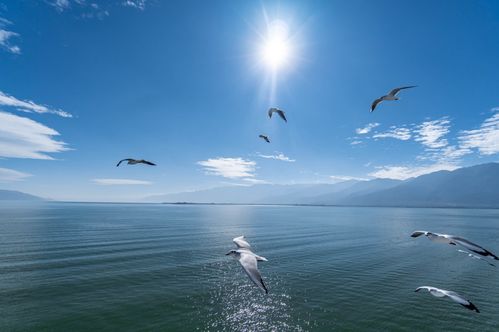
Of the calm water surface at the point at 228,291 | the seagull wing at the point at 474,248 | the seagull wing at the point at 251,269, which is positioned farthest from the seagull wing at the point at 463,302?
the calm water surface at the point at 228,291

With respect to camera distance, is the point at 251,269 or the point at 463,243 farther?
the point at 463,243

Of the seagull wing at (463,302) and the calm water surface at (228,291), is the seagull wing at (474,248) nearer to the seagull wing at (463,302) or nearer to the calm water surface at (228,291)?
the seagull wing at (463,302)

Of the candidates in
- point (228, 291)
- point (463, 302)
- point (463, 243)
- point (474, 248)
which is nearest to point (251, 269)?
point (474, 248)

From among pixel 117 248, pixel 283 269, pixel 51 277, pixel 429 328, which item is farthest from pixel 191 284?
pixel 117 248

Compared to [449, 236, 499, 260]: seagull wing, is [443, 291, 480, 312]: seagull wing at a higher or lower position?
lower

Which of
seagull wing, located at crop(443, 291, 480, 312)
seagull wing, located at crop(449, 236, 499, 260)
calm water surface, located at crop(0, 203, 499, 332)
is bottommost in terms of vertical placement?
calm water surface, located at crop(0, 203, 499, 332)

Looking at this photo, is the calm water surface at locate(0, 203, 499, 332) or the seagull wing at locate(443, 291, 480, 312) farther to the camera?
the calm water surface at locate(0, 203, 499, 332)

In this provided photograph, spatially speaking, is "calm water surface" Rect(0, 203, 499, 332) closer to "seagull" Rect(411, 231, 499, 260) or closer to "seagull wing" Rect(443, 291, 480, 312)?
"seagull wing" Rect(443, 291, 480, 312)

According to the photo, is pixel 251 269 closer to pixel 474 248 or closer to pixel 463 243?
pixel 474 248

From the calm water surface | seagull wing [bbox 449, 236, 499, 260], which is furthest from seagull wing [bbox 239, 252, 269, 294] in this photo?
the calm water surface

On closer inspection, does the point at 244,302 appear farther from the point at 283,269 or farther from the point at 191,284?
the point at 283,269

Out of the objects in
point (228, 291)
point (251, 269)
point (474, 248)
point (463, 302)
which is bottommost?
point (228, 291)

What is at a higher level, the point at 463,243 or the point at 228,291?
the point at 463,243

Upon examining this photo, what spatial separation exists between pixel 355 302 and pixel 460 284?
1768 cm
